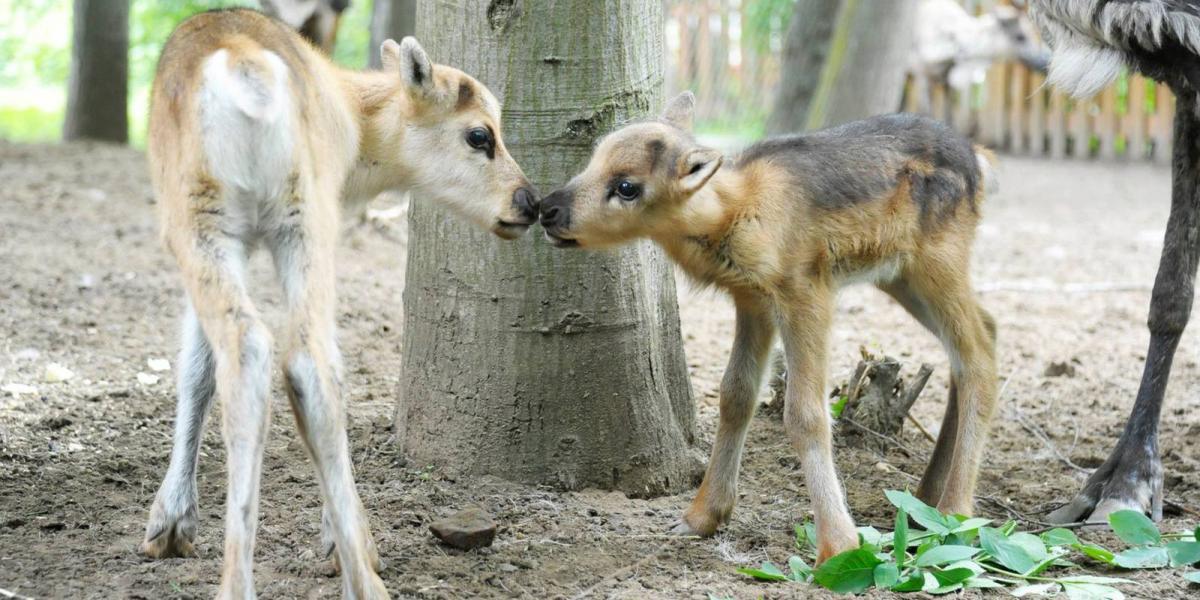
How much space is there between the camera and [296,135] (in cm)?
413

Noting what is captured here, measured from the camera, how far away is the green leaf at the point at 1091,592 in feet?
14.1

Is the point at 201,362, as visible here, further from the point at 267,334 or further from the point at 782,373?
the point at 782,373

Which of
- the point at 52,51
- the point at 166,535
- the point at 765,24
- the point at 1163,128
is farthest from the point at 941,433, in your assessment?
the point at 52,51

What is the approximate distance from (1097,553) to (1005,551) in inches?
16.3

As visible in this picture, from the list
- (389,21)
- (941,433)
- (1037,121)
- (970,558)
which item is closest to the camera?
(970,558)

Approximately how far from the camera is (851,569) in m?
4.30

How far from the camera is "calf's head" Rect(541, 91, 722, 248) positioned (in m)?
4.65

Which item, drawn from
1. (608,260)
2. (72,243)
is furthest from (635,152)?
(72,243)

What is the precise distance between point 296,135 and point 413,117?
894mm

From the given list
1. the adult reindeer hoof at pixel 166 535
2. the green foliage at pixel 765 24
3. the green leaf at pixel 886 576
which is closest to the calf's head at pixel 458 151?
the adult reindeer hoof at pixel 166 535

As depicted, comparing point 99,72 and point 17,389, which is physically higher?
point 99,72

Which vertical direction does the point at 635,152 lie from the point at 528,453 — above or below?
above

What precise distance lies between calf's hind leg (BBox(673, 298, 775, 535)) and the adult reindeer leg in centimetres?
169

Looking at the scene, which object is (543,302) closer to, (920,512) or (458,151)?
(458,151)
